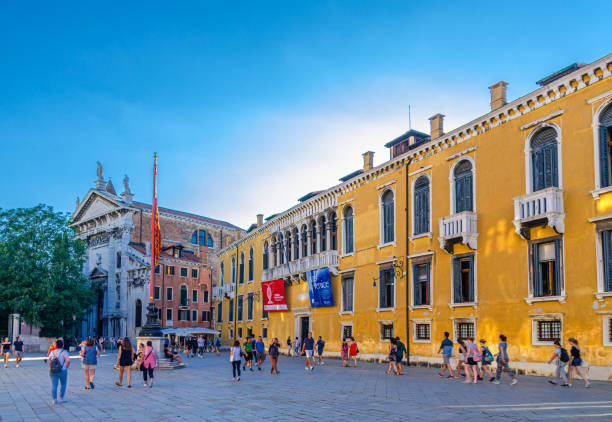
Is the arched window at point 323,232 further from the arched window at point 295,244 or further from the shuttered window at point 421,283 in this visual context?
the shuttered window at point 421,283

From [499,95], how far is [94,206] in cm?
5502

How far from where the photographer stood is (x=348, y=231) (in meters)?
32.8

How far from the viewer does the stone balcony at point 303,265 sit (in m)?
33.2

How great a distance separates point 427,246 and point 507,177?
526 cm

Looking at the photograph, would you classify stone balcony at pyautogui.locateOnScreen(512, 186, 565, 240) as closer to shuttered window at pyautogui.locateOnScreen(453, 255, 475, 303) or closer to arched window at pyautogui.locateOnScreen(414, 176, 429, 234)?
shuttered window at pyautogui.locateOnScreen(453, 255, 475, 303)

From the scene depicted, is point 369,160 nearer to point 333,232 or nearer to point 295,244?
point 333,232

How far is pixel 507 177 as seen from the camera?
2203 cm

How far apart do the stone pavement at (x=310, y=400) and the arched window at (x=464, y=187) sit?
7.28 m

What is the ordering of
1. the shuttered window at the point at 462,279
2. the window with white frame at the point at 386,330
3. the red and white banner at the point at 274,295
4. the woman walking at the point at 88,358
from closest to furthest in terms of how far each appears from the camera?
the woman walking at the point at 88,358 → the shuttered window at the point at 462,279 → the window with white frame at the point at 386,330 → the red and white banner at the point at 274,295

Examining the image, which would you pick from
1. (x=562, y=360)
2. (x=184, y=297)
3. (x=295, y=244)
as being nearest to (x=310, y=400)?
(x=562, y=360)

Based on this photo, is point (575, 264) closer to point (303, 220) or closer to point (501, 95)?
point (501, 95)

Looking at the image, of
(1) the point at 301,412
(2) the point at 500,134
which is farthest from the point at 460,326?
(1) the point at 301,412

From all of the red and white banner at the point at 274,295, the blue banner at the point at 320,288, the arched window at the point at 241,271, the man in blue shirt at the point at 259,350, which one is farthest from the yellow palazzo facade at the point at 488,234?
the arched window at the point at 241,271

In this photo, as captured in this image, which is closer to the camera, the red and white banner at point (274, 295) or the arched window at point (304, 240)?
the arched window at point (304, 240)
